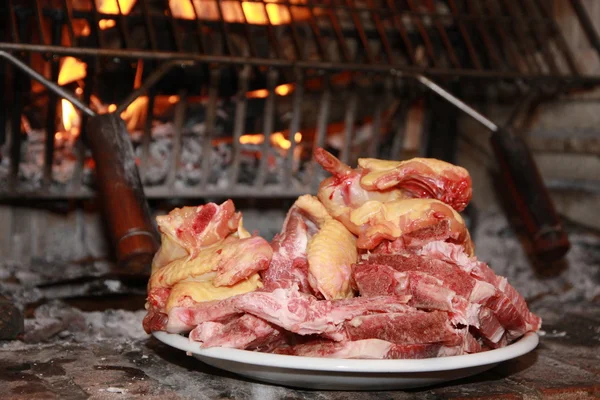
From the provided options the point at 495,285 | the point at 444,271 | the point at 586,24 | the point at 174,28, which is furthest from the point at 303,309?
the point at 586,24

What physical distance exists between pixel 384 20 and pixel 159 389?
8.41 feet

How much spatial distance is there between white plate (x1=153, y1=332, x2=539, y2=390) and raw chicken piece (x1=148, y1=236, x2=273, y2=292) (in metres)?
0.15

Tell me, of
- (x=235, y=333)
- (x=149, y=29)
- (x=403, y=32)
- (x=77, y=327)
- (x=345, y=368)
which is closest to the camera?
(x=345, y=368)

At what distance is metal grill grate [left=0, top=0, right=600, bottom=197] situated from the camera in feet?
9.71

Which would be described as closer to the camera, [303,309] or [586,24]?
[303,309]

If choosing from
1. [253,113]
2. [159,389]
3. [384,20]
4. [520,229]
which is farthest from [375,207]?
[520,229]

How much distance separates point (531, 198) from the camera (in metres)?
2.87

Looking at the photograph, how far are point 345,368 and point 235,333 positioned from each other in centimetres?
26

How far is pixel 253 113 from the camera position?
11.7 feet

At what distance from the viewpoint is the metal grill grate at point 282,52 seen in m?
2.96

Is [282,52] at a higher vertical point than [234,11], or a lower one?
lower

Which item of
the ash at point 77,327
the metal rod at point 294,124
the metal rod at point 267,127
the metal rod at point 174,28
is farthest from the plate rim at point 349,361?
the metal rod at point 294,124

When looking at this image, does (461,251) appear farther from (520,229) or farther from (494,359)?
(520,229)

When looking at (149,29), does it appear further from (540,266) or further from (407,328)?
(540,266)
